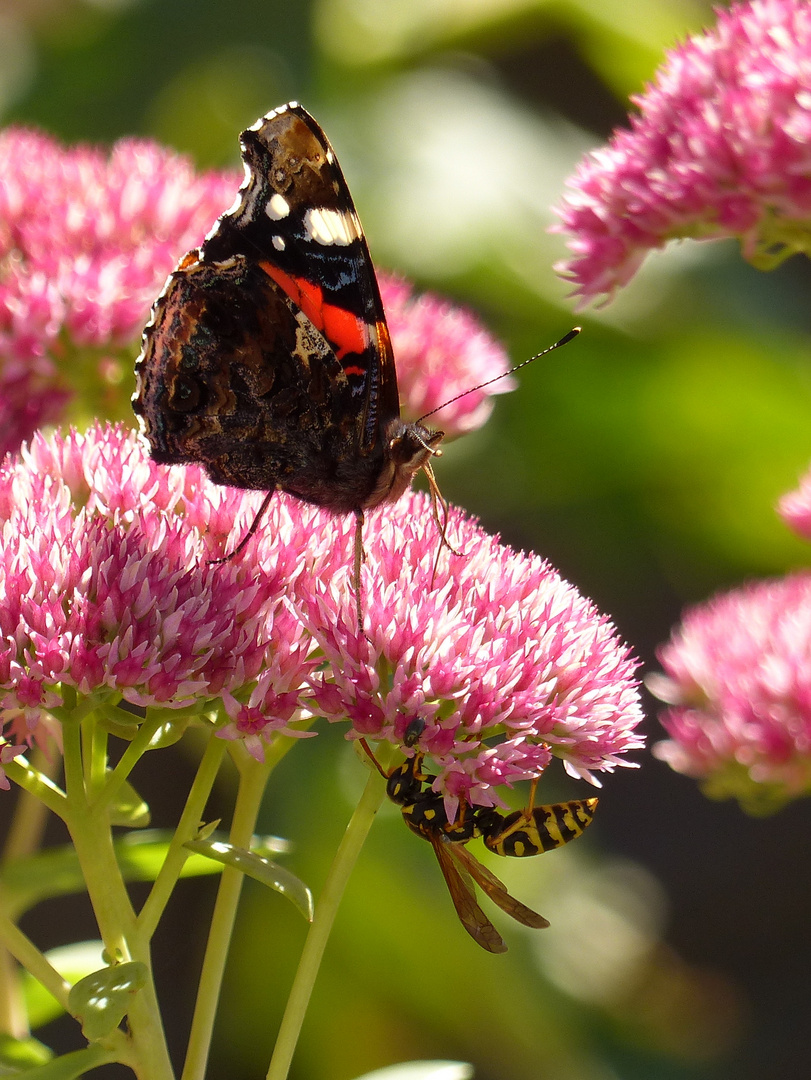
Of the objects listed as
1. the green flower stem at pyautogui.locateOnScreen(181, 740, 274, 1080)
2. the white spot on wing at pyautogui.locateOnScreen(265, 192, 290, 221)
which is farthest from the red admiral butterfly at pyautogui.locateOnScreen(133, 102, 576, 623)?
the green flower stem at pyautogui.locateOnScreen(181, 740, 274, 1080)

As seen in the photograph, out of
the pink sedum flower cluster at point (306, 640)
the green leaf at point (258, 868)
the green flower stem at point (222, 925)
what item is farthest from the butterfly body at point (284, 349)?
the green leaf at point (258, 868)

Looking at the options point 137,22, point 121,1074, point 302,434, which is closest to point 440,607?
point 302,434

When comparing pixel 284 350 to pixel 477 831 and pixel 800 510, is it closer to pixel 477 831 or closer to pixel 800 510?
pixel 477 831

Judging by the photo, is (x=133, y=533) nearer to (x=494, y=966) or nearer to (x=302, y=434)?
(x=302, y=434)

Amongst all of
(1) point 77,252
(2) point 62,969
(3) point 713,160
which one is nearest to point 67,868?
(2) point 62,969

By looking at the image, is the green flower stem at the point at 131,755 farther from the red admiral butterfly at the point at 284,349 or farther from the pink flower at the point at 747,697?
the pink flower at the point at 747,697

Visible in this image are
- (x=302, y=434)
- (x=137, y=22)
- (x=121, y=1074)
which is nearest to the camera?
(x=302, y=434)
